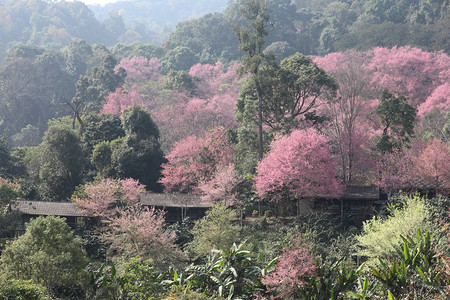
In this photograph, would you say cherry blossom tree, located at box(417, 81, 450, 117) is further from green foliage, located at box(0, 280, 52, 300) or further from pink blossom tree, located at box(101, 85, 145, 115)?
green foliage, located at box(0, 280, 52, 300)

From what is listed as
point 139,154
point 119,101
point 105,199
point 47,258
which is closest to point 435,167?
point 105,199

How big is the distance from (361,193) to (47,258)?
64.8 ft

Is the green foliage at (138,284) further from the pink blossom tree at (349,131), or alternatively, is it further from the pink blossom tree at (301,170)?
the pink blossom tree at (349,131)

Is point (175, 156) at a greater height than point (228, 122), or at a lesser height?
lesser

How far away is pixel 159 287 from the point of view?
736 inches

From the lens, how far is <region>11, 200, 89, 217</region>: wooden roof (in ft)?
95.6

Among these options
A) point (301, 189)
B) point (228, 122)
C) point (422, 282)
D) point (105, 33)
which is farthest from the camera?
point (105, 33)

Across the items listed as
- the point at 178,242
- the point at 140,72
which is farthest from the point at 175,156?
the point at 140,72

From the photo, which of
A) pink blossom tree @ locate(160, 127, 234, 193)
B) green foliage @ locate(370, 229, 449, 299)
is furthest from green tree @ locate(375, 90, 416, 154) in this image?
green foliage @ locate(370, 229, 449, 299)

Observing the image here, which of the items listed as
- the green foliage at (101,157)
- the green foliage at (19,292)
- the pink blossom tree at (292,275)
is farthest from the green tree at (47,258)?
the green foliage at (101,157)

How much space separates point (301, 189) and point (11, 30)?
101282 millimetres

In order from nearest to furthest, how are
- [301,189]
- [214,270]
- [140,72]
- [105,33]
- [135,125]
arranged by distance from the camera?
1. [214,270]
2. [301,189]
3. [135,125]
4. [140,72]
5. [105,33]

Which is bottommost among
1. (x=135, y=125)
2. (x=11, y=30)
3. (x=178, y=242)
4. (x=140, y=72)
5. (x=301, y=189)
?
(x=178, y=242)

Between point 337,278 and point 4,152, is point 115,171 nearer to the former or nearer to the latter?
point 4,152
